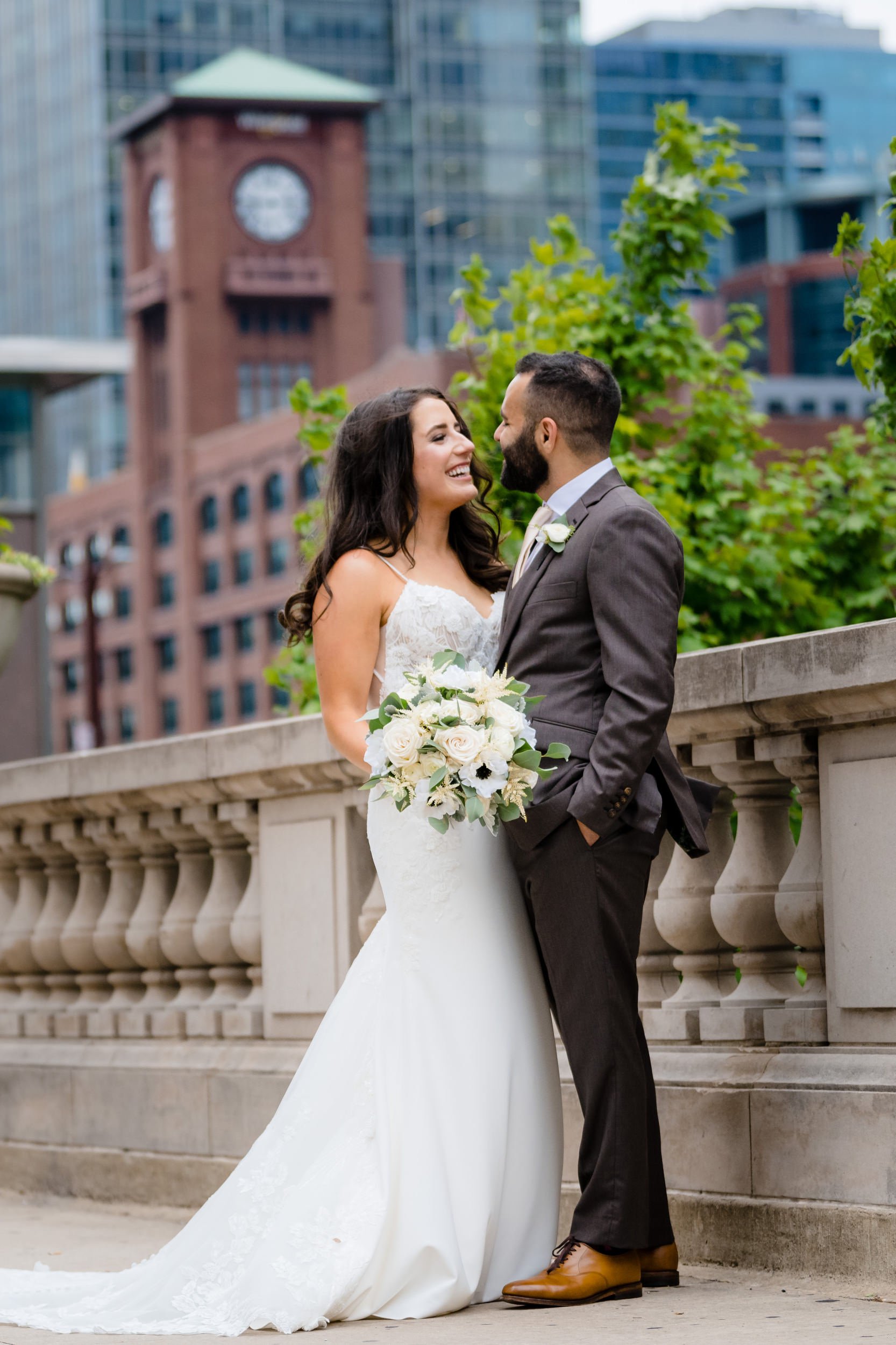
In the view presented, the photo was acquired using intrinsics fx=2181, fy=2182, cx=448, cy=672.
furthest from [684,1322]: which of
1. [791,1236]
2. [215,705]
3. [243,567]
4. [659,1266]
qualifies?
[215,705]

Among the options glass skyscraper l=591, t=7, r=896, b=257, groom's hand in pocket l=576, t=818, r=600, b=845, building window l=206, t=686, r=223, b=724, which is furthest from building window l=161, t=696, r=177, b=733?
groom's hand in pocket l=576, t=818, r=600, b=845

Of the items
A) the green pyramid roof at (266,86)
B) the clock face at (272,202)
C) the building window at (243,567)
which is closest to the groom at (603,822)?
the building window at (243,567)

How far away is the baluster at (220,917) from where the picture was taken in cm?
751

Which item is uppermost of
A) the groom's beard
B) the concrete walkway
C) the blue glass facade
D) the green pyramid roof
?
the blue glass facade

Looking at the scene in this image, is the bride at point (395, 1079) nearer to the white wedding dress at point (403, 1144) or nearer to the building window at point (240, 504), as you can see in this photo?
the white wedding dress at point (403, 1144)

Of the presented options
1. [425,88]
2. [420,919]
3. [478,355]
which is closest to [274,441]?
[425,88]

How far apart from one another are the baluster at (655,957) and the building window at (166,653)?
10496 cm

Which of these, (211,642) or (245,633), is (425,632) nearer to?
(245,633)

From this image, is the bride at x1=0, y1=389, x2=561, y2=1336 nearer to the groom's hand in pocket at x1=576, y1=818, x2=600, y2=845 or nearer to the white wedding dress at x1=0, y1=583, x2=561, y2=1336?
the white wedding dress at x1=0, y1=583, x2=561, y2=1336

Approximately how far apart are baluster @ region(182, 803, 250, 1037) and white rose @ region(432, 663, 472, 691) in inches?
104

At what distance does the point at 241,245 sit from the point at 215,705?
91.0ft

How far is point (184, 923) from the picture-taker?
7.64 meters

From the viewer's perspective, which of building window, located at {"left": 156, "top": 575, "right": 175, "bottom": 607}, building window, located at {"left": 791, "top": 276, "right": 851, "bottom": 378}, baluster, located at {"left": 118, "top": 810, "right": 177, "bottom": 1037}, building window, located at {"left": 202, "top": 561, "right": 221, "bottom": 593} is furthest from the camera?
building window, located at {"left": 791, "top": 276, "right": 851, "bottom": 378}

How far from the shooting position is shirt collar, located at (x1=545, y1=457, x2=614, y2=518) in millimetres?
5137
